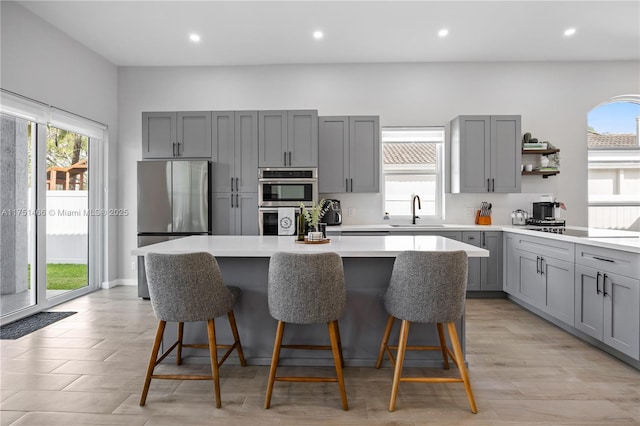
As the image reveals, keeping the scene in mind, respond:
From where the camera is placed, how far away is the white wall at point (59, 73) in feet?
11.7

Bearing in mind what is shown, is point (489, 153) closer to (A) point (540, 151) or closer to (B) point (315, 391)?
(A) point (540, 151)

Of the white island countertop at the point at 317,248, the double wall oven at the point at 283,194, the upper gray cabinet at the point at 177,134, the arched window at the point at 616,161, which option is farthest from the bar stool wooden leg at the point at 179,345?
the arched window at the point at 616,161

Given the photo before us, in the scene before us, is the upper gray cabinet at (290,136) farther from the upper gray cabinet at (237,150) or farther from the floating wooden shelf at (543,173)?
the floating wooden shelf at (543,173)

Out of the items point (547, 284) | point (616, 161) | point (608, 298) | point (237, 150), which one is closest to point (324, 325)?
point (608, 298)

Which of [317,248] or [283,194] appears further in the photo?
[283,194]

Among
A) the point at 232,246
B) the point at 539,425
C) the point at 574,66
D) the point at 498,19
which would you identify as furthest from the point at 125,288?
the point at 574,66

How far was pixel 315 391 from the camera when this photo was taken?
2307 millimetres

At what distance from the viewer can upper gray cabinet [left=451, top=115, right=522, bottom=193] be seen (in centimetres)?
473

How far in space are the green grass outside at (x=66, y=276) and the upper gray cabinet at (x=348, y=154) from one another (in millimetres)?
3288

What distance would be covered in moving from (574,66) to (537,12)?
1.75 metres

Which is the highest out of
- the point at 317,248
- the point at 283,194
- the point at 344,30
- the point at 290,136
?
the point at 344,30

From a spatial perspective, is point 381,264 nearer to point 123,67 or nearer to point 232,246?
point 232,246

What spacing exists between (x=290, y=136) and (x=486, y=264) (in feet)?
9.51

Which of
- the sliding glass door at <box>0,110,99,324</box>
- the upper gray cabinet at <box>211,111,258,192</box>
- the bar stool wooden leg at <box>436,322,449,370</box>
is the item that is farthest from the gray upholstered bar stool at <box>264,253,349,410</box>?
the sliding glass door at <box>0,110,99,324</box>
